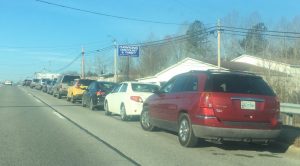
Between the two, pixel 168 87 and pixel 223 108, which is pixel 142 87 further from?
pixel 223 108

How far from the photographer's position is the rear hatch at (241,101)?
11.1m

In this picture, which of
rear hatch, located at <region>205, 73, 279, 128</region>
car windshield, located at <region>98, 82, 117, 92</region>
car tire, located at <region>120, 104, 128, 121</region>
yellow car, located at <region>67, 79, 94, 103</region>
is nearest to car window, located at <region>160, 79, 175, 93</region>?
rear hatch, located at <region>205, 73, 279, 128</region>

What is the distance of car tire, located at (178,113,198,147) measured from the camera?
1161cm

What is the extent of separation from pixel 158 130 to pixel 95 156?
5439mm

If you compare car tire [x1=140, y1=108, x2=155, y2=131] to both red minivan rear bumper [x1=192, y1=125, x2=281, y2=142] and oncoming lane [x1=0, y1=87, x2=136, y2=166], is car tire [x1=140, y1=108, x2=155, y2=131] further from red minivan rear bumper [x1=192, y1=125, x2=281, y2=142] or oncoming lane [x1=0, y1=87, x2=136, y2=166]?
red minivan rear bumper [x1=192, y1=125, x2=281, y2=142]

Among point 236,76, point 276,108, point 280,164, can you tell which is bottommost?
point 280,164

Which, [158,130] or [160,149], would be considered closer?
[160,149]

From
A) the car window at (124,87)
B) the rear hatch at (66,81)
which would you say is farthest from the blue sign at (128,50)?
the car window at (124,87)

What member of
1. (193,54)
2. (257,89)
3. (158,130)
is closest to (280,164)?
(257,89)

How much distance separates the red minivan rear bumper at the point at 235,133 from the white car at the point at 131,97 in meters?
7.54

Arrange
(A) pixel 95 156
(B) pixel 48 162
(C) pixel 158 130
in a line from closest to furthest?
(B) pixel 48 162
(A) pixel 95 156
(C) pixel 158 130

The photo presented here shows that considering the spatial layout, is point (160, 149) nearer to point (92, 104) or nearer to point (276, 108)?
point (276, 108)

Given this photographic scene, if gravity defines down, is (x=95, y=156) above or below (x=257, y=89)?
below

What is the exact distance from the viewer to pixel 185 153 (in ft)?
35.7
